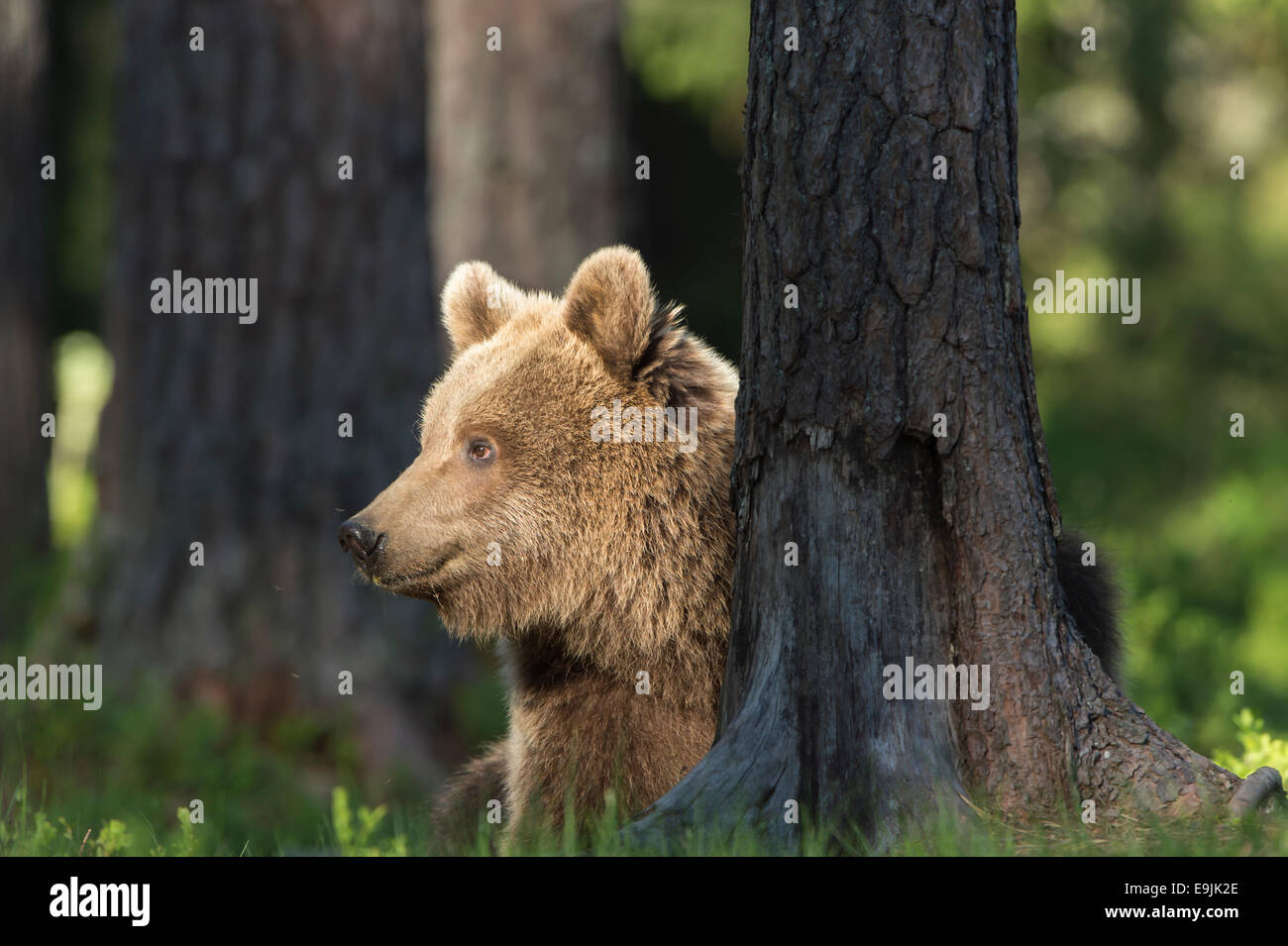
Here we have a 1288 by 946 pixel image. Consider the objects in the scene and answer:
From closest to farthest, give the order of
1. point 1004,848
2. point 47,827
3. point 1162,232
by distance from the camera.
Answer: point 1004,848
point 47,827
point 1162,232

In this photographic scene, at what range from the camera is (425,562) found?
4.41m

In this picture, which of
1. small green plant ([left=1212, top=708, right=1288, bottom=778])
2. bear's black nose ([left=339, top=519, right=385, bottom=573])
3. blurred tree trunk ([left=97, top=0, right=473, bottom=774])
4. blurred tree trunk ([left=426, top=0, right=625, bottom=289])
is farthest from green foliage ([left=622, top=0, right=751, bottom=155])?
bear's black nose ([left=339, top=519, right=385, bottom=573])

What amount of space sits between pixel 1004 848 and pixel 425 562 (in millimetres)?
1975

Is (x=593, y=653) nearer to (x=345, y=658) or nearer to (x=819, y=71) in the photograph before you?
(x=819, y=71)

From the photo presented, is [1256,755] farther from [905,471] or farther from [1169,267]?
[1169,267]

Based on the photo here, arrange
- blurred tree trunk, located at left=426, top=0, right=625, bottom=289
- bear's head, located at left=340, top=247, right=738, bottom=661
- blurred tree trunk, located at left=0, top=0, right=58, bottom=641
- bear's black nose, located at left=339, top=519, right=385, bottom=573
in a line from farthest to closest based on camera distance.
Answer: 1. blurred tree trunk, located at left=0, top=0, right=58, bottom=641
2. blurred tree trunk, located at left=426, top=0, right=625, bottom=289
3. bear's head, located at left=340, top=247, right=738, bottom=661
4. bear's black nose, located at left=339, top=519, right=385, bottom=573

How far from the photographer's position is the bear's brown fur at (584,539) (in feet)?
14.4

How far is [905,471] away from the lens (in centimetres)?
377

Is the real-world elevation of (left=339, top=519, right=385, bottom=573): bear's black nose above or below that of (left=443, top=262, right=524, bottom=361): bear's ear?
below

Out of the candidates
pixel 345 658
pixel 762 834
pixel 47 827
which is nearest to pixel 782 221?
pixel 762 834

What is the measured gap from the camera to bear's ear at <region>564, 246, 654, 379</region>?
4508 millimetres

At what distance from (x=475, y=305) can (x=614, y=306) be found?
2.43 ft

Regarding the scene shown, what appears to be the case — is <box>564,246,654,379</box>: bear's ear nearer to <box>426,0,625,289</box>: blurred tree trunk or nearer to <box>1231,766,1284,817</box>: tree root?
<box>1231,766,1284,817</box>: tree root

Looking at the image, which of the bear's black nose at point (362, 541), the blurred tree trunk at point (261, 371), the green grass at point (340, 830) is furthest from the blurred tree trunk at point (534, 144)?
the bear's black nose at point (362, 541)
